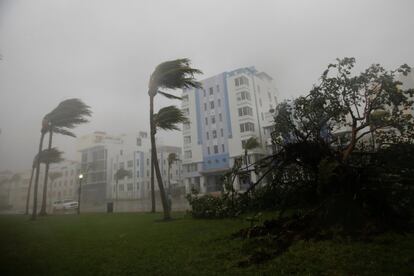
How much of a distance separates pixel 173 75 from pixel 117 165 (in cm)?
5254

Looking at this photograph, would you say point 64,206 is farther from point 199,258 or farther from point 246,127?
point 199,258

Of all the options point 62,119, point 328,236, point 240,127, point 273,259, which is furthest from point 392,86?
point 240,127

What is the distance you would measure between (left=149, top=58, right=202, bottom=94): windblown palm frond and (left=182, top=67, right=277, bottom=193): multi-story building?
25.9 meters

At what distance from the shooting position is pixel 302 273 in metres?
3.26

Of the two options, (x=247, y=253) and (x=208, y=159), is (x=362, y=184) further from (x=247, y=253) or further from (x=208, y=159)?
(x=208, y=159)

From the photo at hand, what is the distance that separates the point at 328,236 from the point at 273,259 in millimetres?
1561

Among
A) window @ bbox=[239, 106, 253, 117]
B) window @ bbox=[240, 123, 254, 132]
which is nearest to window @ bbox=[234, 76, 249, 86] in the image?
window @ bbox=[239, 106, 253, 117]

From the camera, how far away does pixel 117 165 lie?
60219 millimetres

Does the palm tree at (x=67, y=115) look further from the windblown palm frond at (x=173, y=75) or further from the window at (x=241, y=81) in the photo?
the window at (x=241, y=81)

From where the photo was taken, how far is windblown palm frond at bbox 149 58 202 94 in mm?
12062

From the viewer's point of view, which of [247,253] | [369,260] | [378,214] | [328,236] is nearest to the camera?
[369,260]

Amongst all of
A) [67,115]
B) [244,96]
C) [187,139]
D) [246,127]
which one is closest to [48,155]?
[67,115]

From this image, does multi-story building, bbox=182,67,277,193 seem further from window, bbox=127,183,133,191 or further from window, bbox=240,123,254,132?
window, bbox=127,183,133,191

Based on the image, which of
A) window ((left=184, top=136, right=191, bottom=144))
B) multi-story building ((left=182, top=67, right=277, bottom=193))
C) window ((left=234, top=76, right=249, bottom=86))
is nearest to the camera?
multi-story building ((left=182, top=67, right=277, bottom=193))
